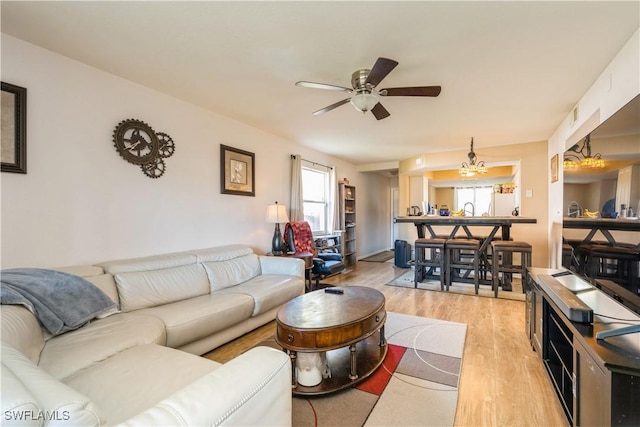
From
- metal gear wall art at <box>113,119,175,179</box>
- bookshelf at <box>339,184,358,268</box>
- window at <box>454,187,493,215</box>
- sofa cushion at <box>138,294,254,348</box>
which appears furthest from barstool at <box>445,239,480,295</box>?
window at <box>454,187,493,215</box>

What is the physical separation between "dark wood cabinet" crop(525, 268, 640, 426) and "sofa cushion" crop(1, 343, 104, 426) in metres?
1.71

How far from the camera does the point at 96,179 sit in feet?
8.01

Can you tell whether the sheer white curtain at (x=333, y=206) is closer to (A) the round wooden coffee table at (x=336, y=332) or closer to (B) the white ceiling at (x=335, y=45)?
(B) the white ceiling at (x=335, y=45)

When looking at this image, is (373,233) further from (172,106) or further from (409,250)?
(172,106)

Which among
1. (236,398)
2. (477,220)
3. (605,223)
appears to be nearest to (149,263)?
(236,398)

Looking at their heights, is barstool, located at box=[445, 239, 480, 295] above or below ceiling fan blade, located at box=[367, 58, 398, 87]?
below

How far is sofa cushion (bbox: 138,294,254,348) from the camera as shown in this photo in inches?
79.9

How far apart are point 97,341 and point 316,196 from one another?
442 cm

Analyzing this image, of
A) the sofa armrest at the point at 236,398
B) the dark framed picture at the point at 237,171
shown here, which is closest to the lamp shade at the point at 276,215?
the dark framed picture at the point at 237,171

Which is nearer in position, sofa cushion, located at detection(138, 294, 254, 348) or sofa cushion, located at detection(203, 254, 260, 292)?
sofa cushion, located at detection(138, 294, 254, 348)

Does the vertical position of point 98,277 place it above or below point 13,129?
below

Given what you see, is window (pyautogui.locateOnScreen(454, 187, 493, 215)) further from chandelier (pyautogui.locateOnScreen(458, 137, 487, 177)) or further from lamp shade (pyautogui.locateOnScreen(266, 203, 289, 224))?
lamp shade (pyautogui.locateOnScreen(266, 203, 289, 224))

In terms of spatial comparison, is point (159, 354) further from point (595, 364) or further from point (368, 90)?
point (368, 90)

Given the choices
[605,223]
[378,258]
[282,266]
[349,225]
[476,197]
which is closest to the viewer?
[605,223]
